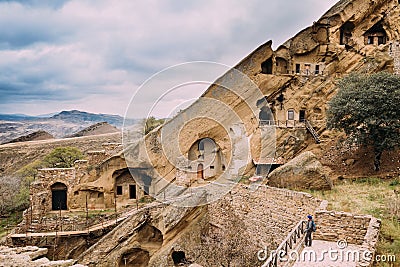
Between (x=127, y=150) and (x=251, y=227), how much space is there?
33.5ft

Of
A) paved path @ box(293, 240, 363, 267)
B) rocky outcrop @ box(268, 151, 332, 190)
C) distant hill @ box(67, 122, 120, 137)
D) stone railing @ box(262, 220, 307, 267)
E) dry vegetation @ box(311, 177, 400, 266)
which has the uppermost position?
distant hill @ box(67, 122, 120, 137)

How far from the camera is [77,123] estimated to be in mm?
167500

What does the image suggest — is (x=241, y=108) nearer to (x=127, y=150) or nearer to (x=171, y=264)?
(x=127, y=150)

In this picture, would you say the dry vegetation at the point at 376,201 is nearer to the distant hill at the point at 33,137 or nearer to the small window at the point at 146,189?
the small window at the point at 146,189

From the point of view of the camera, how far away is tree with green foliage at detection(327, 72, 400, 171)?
1517cm

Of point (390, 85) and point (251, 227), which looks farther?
point (390, 85)

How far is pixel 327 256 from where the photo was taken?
8.07m

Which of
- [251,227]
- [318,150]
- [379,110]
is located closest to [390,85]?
[379,110]

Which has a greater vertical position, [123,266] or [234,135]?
[234,135]

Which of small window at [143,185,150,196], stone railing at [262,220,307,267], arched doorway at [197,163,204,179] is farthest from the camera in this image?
small window at [143,185,150,196]

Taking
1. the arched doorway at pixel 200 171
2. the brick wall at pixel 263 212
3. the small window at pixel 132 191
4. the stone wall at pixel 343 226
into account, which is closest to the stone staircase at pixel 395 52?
the arched doorway at pixel 200 171
